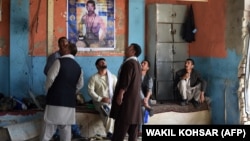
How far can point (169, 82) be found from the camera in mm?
7422

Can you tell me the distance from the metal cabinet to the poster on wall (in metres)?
0.80

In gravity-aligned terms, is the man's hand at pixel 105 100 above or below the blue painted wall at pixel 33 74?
below

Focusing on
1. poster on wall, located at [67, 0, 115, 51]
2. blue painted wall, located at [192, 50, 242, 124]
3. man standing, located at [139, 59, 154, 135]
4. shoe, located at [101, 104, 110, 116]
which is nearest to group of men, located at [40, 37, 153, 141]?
shoe, located at [101, 104, 110, 116]

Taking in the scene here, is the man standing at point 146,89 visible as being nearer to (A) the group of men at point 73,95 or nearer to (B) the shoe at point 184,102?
(B) the shoe at point 184,102

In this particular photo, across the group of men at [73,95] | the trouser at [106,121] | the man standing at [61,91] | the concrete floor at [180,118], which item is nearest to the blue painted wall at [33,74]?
the concrete floor at [180,118]

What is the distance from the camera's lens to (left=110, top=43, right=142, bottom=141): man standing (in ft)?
15.9

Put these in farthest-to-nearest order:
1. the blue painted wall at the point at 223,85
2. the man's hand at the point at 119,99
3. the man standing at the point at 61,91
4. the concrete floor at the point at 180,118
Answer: the concrete floor at the point at 180,118 < the blue painted wall at the point at 223,85 < the man's hand at the point at 119,99 < the man standing at the point at 61,91

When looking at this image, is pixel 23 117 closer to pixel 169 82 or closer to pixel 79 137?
pixel 79 137

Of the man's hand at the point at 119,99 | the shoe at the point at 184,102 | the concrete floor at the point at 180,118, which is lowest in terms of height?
the concrete floor at the point at 180,118

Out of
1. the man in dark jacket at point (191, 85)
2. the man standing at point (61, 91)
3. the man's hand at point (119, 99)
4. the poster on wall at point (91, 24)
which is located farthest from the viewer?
the poster on wall at point (91, 24)

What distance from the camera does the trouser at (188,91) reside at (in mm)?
6719

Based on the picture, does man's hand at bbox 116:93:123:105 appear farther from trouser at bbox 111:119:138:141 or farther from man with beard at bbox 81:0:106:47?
man with beard at bbox 81:0:106:47

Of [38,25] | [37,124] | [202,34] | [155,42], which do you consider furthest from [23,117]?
[202,34]

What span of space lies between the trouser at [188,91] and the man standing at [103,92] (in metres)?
1.32
